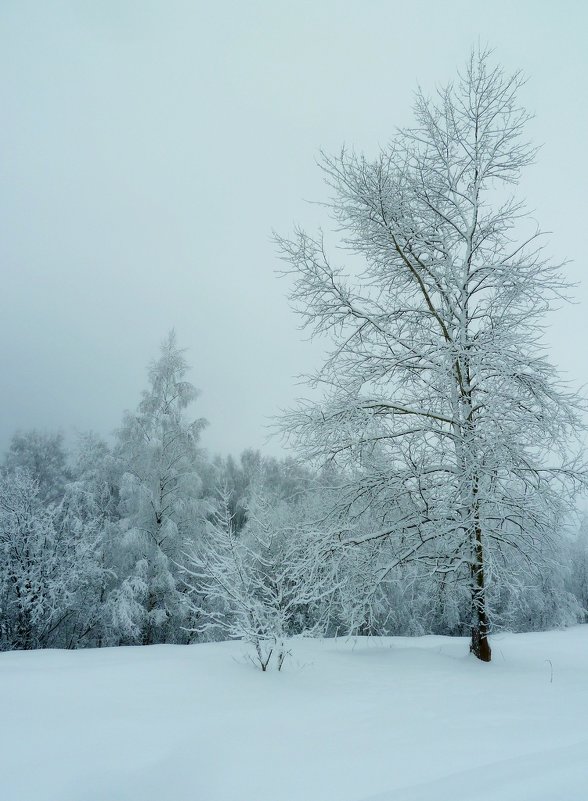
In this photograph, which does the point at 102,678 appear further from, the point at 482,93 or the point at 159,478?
the point at 159,478

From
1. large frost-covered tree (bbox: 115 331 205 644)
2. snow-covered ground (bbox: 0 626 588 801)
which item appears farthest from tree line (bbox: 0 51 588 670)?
large frost-covered tree (bbox: 115 331 205 644)

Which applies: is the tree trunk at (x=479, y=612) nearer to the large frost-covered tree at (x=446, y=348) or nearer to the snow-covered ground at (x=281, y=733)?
the large frost-covered tree at (x=446, y=348)

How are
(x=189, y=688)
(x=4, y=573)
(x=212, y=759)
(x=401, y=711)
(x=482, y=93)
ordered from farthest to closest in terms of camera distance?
(x=4, y=573) < (x=482, y=93) < (x=189, y=688) < (x=401, y=711) < (x=212, y=759)

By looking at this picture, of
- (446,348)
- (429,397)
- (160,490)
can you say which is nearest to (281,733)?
(429,397)

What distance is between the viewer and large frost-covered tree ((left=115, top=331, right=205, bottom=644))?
1348cm

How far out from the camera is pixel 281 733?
3.44 m

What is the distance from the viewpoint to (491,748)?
120 inches

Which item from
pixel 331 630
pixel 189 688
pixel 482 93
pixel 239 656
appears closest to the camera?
pixel 189 688

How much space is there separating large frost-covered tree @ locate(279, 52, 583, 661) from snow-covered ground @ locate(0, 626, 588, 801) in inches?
73.4

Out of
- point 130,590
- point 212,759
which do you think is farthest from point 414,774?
point 130,590

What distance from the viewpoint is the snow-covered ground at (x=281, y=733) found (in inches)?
102

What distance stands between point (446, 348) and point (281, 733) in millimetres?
4949

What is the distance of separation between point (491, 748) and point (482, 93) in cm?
886

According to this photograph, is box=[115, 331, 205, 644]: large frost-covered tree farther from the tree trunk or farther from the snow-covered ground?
the tree trunk
